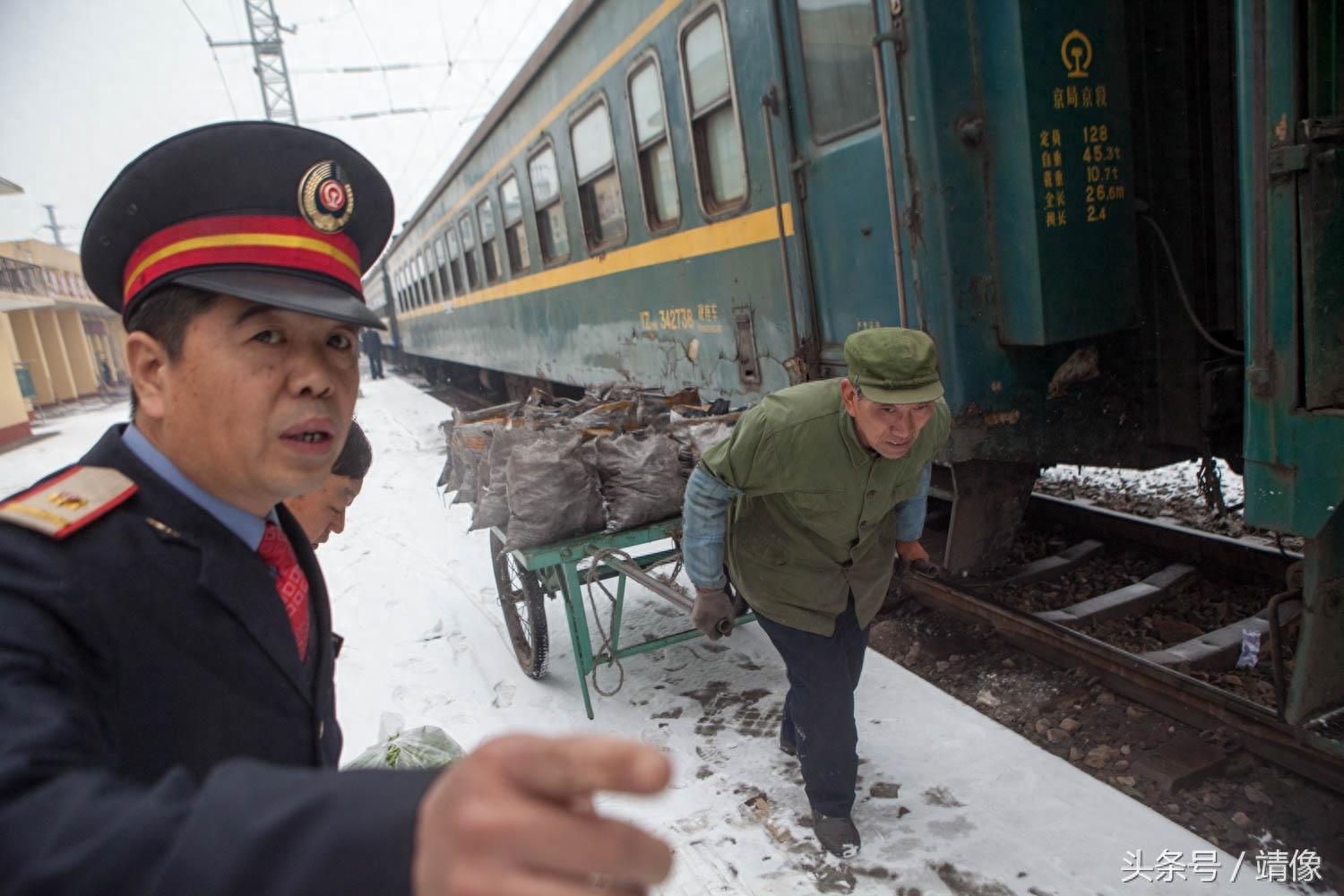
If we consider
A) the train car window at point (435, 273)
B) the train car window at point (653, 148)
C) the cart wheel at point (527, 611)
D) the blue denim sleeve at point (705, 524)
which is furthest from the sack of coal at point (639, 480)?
the train car window at point (435, 273)

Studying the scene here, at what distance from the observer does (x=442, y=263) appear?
15.4 m

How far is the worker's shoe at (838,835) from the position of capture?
8.97 ft

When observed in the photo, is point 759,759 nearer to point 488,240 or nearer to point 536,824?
point 536,824

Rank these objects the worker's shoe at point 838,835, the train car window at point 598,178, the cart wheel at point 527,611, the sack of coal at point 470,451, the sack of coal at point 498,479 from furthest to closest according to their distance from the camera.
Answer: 1. the train car window at point 598,178
2. the sack of coal at point 470,451
3. the cart wheel at point 527,611
4. the sack of coal at point 498,479
5. the worker's shoe at point 838,835

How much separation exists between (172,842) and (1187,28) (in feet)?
14.4

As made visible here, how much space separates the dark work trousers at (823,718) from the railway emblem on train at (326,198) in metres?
2.07

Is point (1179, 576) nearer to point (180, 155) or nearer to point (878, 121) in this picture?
point (878, 121)

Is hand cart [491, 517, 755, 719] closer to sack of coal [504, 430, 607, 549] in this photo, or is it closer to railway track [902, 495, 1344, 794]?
sack of coal [504, 430, 607, 549]

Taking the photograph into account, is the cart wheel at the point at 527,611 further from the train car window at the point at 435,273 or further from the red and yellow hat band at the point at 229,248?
the train car window at the point at 435,273

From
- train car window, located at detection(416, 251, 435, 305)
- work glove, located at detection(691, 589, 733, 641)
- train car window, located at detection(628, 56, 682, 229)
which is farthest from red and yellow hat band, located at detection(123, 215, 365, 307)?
train car window, located at detection(416, 251, 435, 305)

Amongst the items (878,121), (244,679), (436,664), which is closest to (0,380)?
(436,664)

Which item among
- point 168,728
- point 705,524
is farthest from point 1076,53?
point 168,728

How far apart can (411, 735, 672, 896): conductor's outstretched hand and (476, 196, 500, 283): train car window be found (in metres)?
10.5

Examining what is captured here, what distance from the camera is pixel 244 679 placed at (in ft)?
2.99
